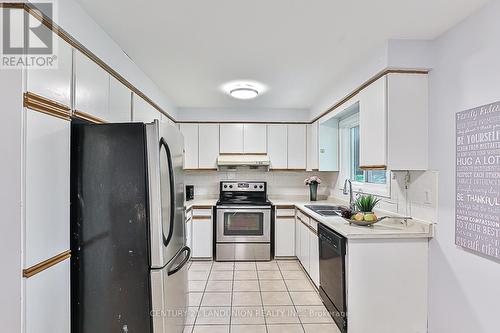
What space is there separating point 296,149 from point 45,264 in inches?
153

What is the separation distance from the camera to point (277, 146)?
477cm

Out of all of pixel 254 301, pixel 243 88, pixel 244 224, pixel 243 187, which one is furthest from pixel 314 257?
pixel 243 88

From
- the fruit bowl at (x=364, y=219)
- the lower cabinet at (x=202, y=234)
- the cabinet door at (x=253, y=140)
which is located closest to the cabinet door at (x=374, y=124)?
the fruit bowl at (x=364, y=219)

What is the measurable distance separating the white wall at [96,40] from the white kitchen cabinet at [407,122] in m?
2.17

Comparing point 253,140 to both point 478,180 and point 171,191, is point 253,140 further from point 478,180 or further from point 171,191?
point 478,180

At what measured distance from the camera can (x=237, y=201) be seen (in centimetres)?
465

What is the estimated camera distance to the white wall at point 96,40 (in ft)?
5.51

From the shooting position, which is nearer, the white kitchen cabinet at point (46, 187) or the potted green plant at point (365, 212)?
the white kitchen cabinet at point (46, 187)

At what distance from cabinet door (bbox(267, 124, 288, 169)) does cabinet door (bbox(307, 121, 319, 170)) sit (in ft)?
1.27

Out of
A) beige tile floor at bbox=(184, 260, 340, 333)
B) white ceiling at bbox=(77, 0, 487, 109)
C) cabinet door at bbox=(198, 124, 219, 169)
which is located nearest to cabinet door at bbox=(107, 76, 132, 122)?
white ceiling at bbox=(77, 0, 487, 109)

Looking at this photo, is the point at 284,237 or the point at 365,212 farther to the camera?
the point at 284,237

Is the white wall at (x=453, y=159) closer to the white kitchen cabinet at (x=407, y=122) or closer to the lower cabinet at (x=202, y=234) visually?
the white kitchen cabinet at (x=407, y=122)

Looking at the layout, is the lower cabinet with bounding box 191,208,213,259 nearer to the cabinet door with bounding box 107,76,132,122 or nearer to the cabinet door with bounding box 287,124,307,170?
the cabinet door with bounding box 287,124,307,170

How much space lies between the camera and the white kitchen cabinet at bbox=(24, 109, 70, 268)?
1358mm
